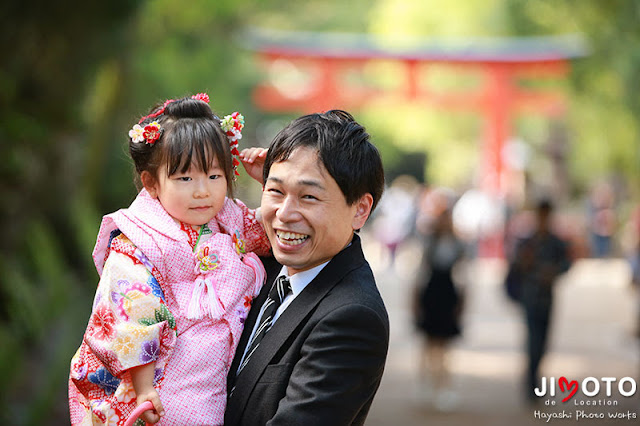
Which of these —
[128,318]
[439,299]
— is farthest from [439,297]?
[128,318]

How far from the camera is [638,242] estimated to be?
9336mm

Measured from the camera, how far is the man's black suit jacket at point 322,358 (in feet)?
7.50

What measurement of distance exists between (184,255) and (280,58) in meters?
20.0

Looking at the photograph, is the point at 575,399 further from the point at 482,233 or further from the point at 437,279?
the point at 482,233

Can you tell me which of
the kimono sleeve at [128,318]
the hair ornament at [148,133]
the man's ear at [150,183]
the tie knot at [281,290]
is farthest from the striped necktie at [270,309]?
the hair ornament at [148,133]

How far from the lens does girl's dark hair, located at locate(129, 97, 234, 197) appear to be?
2539 mm

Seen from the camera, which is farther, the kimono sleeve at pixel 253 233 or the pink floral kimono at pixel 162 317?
the kimono sleeve at pixel 253 233

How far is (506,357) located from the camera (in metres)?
10.8

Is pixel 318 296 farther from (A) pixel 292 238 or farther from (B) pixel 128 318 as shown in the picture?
(B) pixel 128 318

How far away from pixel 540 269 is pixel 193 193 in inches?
235

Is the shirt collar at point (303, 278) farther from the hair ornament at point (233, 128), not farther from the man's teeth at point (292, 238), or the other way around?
the hair ornament at point (233, 128)

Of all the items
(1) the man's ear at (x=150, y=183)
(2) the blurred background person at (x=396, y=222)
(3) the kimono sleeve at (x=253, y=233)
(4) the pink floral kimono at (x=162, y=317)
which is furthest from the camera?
(2) the blurred background person at (x=396, y=222)

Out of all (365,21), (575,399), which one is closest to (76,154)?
(575,399)

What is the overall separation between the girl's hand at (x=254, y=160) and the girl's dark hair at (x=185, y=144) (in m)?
0.16
